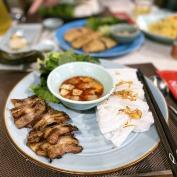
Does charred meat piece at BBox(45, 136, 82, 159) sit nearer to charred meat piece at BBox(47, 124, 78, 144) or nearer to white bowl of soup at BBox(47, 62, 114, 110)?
charred meat piece at BBox(47, 124, 78, 144)

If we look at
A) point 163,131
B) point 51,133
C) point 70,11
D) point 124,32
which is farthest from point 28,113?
point 70,11

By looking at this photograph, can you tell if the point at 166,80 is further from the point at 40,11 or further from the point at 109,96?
the point at 40,11

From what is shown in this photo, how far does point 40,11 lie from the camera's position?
5.35 ft

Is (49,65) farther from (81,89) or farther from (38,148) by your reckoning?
(38,148)

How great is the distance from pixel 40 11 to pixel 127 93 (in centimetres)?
103

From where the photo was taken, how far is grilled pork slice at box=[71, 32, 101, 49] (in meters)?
1.29

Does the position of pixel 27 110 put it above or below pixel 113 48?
above

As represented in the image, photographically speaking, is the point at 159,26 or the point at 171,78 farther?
the point at 159,26

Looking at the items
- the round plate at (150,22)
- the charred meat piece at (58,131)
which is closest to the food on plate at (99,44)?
the round plate at (150,22)

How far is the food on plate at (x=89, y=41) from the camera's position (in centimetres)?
127

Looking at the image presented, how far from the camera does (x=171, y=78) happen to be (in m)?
1.07

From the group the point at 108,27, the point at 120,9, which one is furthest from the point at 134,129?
the point at 120,9

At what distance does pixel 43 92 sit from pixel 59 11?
0.84 meters

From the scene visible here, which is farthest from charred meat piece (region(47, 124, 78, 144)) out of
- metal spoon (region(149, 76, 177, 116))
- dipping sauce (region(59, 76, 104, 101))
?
metal spoon (region(149, 76, 177, 116))
